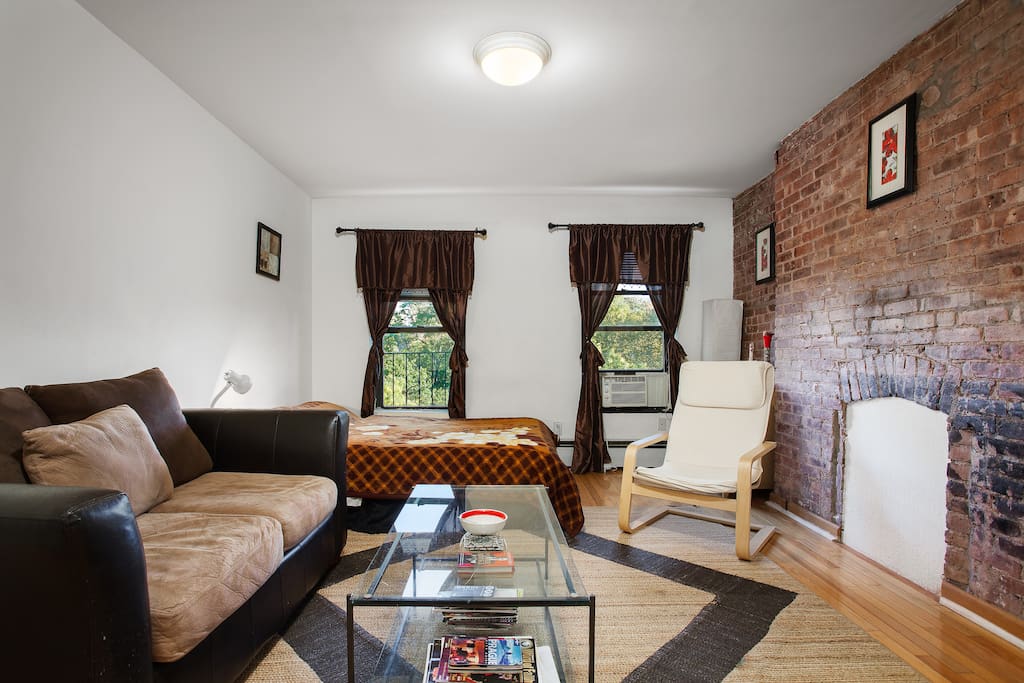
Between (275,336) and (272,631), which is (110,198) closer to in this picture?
→ (275,336)

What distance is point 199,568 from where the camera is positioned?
134 centimetres

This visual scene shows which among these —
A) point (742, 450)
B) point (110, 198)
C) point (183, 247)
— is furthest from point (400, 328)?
point (742, 450)

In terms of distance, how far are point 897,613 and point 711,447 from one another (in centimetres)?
130

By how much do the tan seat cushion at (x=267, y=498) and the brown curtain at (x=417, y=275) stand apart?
2400 millimetres

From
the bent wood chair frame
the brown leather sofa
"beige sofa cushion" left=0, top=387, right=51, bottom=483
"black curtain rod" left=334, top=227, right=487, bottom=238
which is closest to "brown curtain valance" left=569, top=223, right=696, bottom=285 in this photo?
"black curtain rod" left=334, top=227, right=487, bottom=238

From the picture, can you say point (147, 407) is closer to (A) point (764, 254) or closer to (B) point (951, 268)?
(B) point (951, 268)

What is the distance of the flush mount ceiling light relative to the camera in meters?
2.32

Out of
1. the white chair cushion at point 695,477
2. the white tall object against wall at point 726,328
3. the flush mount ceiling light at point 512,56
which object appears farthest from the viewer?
the white tall object against wall at point 726,328

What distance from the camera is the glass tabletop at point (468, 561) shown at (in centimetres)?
140

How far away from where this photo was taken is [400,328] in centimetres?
475

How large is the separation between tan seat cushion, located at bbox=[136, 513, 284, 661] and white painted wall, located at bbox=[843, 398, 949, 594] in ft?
8.80

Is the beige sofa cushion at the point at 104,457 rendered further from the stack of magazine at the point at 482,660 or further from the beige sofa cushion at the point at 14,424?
the stack of magazine at the point at 482,660

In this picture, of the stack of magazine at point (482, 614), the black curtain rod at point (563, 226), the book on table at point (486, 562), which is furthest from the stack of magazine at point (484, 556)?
the black curtain rod at point (563, 226)

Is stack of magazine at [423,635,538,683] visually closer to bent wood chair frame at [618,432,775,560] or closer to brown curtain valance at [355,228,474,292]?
bent wood chair frame at [618,432,775,560]
